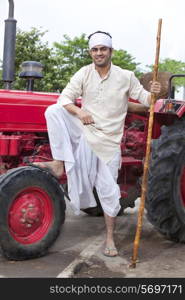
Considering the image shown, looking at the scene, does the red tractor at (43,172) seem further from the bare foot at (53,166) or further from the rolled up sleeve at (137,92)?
the rolled up sleeve at (137,92)

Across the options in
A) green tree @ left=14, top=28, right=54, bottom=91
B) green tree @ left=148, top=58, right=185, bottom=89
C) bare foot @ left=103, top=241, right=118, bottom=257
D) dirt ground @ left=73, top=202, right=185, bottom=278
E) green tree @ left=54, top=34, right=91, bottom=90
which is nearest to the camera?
dirt ground @ left=73, top=202, right=185, bottom=278

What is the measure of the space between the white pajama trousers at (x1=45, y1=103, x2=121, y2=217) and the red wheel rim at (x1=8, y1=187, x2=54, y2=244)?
238 mm

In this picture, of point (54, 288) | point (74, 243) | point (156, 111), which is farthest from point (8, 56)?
point (54, 288)

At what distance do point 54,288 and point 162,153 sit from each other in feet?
5.74

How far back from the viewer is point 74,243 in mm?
5152

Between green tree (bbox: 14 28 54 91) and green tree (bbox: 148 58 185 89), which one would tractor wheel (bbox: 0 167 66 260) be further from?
green tree (bbox: 148 58 185 89)

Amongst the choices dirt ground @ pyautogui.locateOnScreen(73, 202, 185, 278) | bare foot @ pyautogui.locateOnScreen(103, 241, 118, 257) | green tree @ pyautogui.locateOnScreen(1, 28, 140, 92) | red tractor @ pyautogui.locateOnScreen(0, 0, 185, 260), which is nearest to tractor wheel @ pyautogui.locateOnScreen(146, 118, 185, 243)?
red tractor @ pyautogui.locateOnScreen(0, 0, 185, 260)

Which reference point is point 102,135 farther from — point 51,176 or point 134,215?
point 134,215

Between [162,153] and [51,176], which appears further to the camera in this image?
[162,153]

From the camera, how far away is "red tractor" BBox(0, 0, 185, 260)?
14.4 feet

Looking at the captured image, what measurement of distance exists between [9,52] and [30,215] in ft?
7.42

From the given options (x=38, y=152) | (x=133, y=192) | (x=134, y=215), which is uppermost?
(x=38, y=152)

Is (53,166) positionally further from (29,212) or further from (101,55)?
(101,55)

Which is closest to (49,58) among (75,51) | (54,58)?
(54,58)
